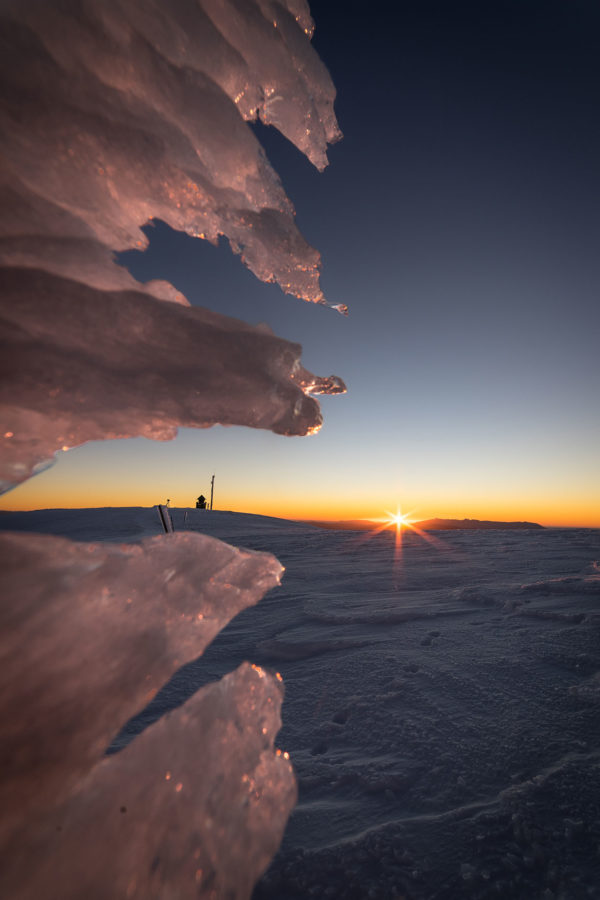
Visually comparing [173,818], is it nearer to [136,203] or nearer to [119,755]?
[119,755]

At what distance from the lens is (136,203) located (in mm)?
1127

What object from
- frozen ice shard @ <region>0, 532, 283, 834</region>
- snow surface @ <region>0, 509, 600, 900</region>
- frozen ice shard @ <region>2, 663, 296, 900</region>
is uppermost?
frozen ice shard @ <region>0, 532, 283, 834</region>

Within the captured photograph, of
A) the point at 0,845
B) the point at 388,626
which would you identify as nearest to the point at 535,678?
the point at 388,626

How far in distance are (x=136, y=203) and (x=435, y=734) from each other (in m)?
2.62

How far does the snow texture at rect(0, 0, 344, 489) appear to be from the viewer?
38.0 inches

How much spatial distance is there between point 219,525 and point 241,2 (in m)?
14.4

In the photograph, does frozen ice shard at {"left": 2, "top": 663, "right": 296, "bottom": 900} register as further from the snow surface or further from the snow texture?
the snow texture

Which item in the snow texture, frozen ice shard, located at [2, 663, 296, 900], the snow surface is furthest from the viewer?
the snow surface

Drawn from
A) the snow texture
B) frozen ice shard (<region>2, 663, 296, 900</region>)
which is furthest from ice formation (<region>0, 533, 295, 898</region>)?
the snow texture

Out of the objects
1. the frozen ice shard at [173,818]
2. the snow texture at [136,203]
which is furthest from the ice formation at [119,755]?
the snow texture at [136,203]

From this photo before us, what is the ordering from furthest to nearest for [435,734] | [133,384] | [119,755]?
[435,734] → [133,384] → [119,755]

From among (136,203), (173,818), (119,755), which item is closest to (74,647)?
(119,755)

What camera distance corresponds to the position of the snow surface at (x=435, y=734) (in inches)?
50.4

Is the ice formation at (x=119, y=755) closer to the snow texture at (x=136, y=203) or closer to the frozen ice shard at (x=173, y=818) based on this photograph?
the frozen ice shard at (x=173, y=818)
